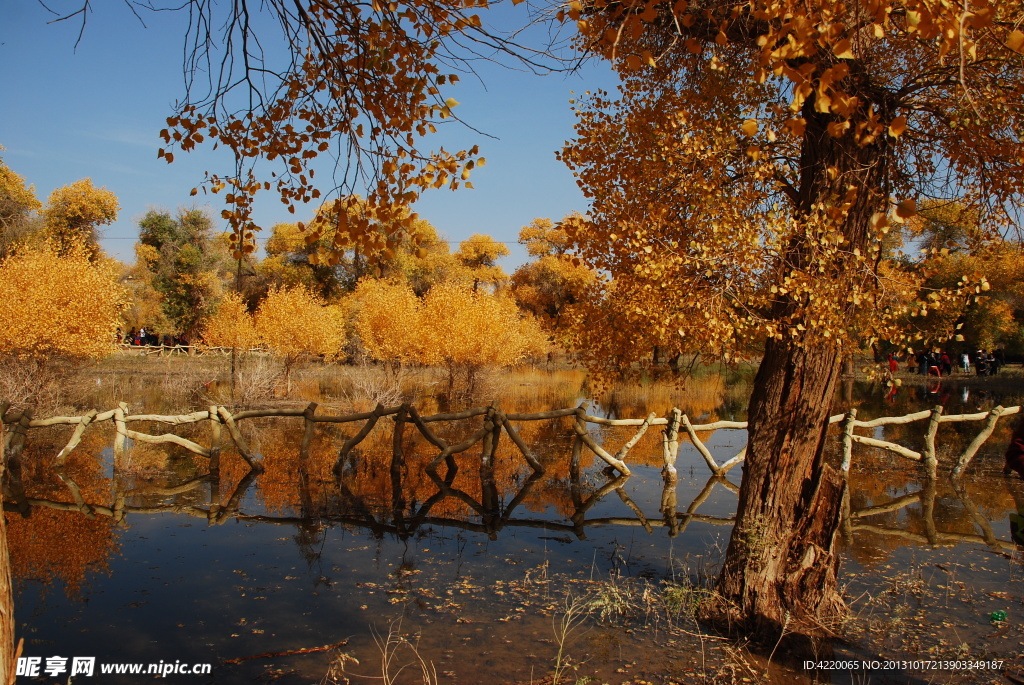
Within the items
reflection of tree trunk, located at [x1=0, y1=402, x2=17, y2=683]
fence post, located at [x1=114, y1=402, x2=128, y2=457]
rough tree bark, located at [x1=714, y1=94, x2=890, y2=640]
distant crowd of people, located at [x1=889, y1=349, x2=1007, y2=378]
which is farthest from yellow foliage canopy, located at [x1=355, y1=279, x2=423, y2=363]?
reflection of tree trunk, located at [x1=0, y1=402, x2=17, y2=683]

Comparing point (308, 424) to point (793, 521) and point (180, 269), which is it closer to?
point (793, 521)

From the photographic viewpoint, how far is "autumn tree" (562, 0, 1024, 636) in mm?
5516

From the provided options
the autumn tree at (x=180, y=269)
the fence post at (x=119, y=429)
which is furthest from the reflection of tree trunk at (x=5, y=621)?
the autumn tree at (x=180, y=269)

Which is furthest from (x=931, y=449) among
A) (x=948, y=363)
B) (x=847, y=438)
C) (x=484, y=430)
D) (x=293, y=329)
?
Answer: (x=948, y=363)

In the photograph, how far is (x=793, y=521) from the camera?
5.55 m

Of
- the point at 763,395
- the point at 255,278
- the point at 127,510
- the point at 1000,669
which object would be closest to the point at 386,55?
the point at 763,395

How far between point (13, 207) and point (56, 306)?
75.6 ft

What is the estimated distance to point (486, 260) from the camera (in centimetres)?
5747

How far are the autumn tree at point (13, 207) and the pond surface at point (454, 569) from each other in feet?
88.4

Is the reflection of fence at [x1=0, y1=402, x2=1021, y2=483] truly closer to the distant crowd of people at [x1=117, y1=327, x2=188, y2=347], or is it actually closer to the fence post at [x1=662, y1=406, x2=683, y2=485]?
the fence post at [x1=662, y1=406, x2=683, y2=485]

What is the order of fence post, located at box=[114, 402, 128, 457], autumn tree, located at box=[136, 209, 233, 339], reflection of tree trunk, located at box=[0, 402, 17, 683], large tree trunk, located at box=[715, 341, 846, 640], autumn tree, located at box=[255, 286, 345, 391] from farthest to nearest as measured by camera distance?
1. autumn tree, located at box=[136, 209, 233, 339]
2. autumn tree, located at box=[255, 286, 345, 391]
3. fence post, located at box=[114, 402, 128, 457]
4. large tree trunk, located at box=[715, 341, 846, 640]
5. reflection of tree trunk, located at box=[0, 402, 17, 683]

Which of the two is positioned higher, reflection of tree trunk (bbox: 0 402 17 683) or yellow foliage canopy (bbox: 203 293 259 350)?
yellow foliage canopy (bbox: 203 293 259 350)

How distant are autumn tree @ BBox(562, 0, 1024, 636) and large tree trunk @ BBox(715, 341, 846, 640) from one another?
0.01m

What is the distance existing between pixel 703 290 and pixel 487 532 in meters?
3.93
